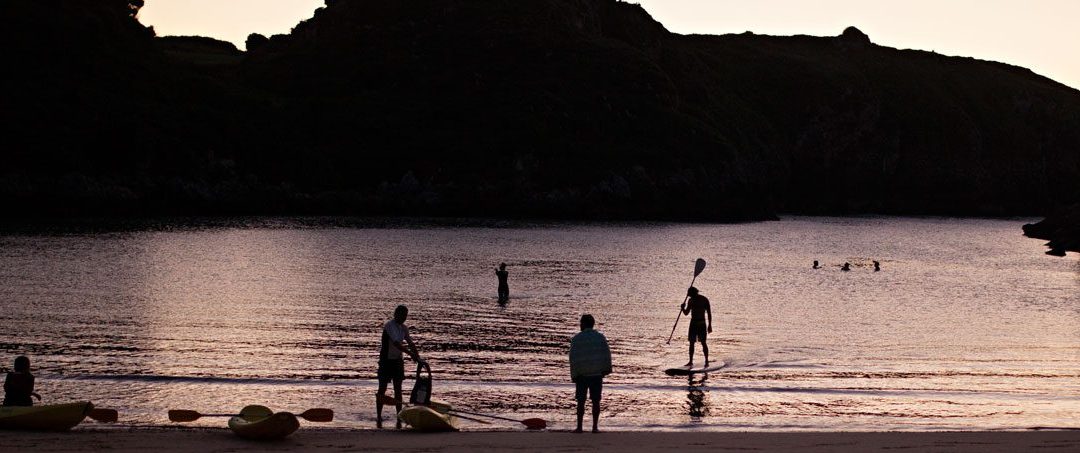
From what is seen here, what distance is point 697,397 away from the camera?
24.6 metres

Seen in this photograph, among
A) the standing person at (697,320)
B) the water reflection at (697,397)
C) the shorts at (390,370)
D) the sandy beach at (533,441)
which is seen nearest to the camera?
the sandy beach at (533,441)

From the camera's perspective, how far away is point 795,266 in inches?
3238

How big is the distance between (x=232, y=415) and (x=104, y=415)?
2.01m

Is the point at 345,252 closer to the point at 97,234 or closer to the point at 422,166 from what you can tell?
the point at 97,234

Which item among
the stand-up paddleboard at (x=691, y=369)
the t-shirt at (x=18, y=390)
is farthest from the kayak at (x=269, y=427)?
the stand-up paddleboard at (x=691, y=369)

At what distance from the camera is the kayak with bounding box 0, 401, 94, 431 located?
1823cm

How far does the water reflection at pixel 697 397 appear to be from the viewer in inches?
892

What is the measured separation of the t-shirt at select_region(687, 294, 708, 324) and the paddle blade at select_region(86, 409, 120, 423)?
14261 mm

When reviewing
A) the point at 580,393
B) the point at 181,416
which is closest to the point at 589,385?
the point at 580,393

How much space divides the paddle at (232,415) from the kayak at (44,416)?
1467 millimetres

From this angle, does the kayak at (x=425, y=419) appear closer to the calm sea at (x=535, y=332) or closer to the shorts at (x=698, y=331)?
the calm sea at (x=535, y=332)

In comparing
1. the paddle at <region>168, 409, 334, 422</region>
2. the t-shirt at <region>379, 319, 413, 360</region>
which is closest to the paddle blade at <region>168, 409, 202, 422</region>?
the paddle at <region>168, 409, 334, 422</region>

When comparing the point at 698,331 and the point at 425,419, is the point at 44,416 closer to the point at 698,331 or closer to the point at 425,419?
the point at 425,419

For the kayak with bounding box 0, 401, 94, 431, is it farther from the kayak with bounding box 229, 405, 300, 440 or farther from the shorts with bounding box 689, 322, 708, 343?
the shorts with bounding box 689, 322, 708, 343
